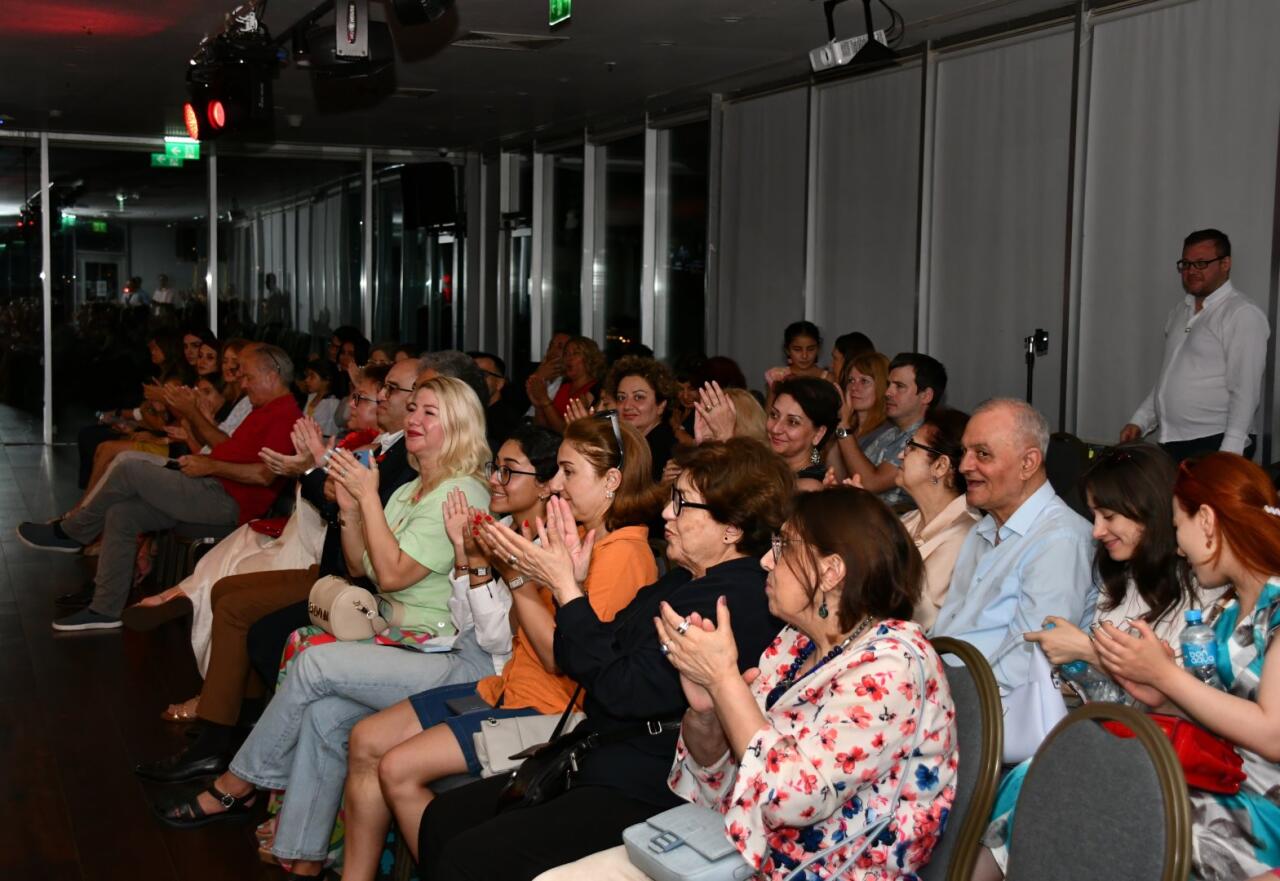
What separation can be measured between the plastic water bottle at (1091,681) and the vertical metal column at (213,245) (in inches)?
527

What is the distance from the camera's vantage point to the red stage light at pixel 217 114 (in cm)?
739

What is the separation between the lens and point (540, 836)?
8.45 feet

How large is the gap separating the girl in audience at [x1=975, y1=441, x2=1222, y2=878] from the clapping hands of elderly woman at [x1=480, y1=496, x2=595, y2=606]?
943mm

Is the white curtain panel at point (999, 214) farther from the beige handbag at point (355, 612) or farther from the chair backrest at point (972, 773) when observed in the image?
the chair backrest at point (972, 773)

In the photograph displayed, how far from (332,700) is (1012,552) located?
1.83 meters

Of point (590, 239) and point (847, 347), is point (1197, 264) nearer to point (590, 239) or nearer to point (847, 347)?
point (847, 347)

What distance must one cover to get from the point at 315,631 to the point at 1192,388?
385 centimetres

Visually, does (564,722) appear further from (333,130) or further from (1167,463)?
(333,130)

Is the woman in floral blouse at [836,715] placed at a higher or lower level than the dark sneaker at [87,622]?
higher

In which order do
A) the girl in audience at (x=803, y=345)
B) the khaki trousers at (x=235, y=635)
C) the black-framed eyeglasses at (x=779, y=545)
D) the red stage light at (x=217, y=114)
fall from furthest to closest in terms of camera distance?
1. the girl in audience at (x=803, y=345)
2. the red stage light at (x=217, y=114)
3. the khaki trousers at (x=235, y=635)
4. the black-framed eyeglasses at (x=779, y=545)

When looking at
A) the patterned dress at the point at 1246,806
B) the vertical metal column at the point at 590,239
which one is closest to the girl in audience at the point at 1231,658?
the patterned dress at the point at 1246,806

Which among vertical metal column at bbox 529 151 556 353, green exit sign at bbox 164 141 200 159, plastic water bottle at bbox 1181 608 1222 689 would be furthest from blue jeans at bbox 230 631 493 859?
green exit sign at bbox 164 141 200 159

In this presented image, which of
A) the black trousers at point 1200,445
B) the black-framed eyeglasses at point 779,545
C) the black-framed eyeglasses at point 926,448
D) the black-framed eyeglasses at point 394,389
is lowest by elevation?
the black trousers at point 1200,445

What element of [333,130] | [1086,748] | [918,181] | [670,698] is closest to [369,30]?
[918,181]
